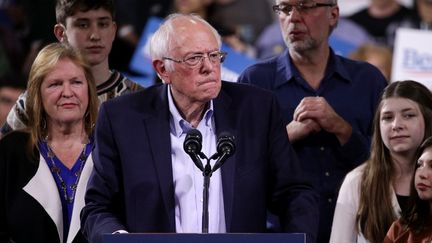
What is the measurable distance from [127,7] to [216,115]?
165 inches

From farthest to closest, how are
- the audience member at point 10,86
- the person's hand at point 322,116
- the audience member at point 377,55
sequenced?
the audience member at point 10,86 → the audience member at point 377,55 → the person's hand at point 322,116

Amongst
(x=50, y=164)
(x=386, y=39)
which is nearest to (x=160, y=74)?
(x=50, y=164)

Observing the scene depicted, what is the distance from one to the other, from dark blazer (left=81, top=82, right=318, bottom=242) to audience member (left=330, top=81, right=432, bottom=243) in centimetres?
48

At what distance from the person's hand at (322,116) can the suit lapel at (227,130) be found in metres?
0.63

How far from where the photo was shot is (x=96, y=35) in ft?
15.8

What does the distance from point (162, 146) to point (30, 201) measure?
76cm

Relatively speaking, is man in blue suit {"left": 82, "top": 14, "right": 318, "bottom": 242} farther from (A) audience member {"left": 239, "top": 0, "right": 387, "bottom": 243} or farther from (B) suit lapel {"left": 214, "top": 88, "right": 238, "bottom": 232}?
(A) audience member {"left": 239, "top": 0, "right": 387, "bottom": 243}

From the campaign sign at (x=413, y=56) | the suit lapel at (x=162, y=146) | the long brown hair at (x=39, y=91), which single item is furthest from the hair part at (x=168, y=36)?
the campaign sign at (x=413, y=56)

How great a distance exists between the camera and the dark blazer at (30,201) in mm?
4305

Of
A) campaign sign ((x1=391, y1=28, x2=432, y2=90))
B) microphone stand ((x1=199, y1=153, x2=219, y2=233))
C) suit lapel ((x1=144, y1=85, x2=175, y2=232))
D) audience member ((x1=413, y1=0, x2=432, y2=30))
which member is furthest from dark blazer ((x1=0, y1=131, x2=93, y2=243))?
audience member ((x1=413, y1=0, x2=432, y2=30))

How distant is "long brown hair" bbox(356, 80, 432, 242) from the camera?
13.9 ft

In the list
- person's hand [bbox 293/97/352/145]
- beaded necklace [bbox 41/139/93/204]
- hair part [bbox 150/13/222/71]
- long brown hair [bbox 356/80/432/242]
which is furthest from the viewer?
person's hand [bbox 293/97/352/145]

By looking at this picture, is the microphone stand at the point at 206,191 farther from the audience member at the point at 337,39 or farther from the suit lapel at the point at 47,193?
the audience member at the point at 337,39

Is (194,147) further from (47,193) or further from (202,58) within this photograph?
(47,193)
